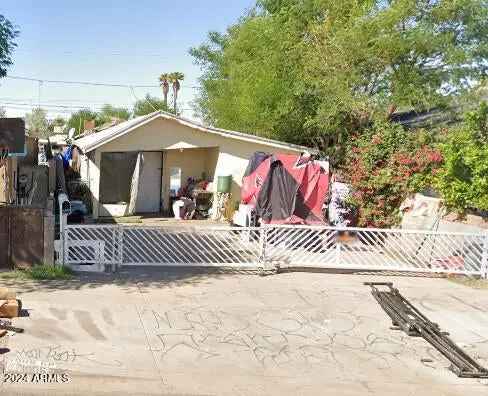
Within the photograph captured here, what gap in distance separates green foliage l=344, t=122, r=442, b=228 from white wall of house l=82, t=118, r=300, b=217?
4.53m

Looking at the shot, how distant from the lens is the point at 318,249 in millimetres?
11922

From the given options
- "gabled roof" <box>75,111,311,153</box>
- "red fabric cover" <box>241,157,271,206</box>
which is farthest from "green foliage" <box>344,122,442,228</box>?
"gabled roof" <box>75,111,311,153</box>

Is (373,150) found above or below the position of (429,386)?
above

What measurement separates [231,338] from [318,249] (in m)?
4.88

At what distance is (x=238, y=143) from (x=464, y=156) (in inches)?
328

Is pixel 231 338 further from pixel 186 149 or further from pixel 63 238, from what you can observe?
pixel 186 149

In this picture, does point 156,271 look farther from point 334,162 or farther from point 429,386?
point 334,162

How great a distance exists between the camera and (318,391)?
5.90m

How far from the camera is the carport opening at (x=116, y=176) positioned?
59.3 feet

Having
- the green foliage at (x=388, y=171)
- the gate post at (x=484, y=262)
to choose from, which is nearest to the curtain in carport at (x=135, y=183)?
the green foliage at (x=388, y=171)

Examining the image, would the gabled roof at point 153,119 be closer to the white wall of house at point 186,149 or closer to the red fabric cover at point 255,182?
Result: the white wall of house at point 186,149

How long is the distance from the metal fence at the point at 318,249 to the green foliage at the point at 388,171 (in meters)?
2.04

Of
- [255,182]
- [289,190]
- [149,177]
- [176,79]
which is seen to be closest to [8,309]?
[289,190]

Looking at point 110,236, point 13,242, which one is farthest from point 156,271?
point 13,242
